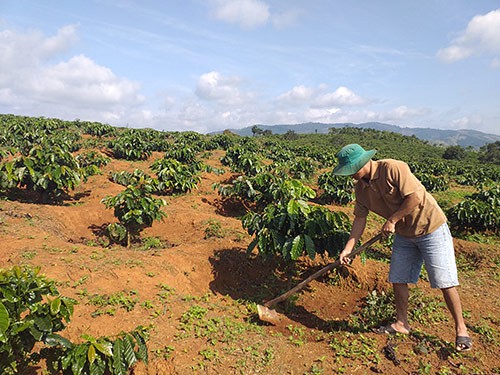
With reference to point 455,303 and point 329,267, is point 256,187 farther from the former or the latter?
point 455,303

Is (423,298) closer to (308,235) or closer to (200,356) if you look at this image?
(308,235)

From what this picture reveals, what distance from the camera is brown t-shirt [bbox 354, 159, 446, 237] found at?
297 centimetres

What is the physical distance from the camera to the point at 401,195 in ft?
9.85

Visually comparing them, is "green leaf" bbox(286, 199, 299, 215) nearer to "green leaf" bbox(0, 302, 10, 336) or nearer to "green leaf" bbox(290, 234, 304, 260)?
"green leaf" bbox(290, 234, 304, 260)

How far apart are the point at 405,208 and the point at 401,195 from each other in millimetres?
129

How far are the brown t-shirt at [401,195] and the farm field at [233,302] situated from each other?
1.29m

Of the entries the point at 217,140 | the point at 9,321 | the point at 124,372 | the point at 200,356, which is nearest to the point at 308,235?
the point at 200,356

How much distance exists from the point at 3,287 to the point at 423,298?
4584mm

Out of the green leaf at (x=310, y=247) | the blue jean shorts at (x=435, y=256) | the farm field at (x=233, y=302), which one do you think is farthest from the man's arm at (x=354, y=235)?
the farm field at (x=233, y=302)

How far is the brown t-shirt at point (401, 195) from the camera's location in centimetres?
297

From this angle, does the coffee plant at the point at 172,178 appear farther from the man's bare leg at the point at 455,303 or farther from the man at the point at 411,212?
the man's bare leg at the point at 455,303

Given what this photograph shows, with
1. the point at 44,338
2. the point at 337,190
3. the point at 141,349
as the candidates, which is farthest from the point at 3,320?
the point at 337,190

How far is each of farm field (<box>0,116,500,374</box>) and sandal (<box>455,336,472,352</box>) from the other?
0.27ft

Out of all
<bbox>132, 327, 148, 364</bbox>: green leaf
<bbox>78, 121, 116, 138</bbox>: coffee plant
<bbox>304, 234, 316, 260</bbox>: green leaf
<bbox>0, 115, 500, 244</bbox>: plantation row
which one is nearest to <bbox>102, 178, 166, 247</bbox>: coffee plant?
<bbox>0, 115, 500, 244</bbox>: plantation row
